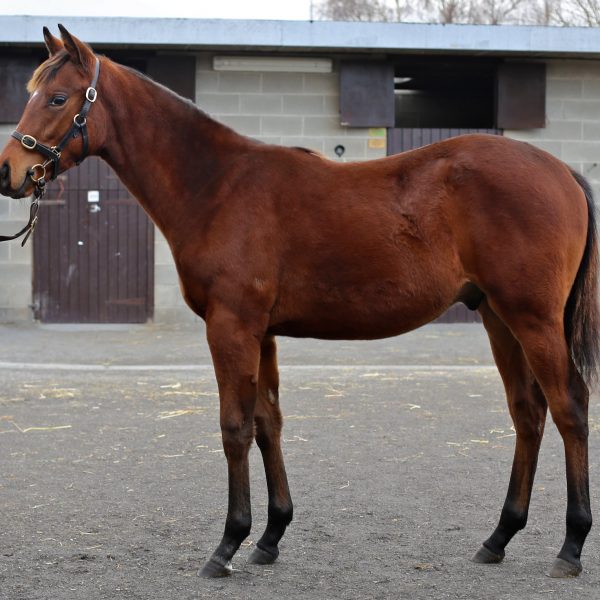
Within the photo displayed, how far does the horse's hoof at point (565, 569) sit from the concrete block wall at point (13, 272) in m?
11.7

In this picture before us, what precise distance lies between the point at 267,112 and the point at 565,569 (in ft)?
37.3

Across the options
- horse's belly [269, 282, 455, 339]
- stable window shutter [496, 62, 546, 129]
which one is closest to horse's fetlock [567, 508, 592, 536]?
horse's belly [269, 282, 455, 339]

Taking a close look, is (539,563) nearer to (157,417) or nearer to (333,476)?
(333,476)

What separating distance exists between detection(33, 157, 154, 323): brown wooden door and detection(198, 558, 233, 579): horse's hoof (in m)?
10.7

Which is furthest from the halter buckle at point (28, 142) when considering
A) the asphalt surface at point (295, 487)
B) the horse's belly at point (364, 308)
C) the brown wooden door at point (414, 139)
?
the brown wooden door at point (414, 139)

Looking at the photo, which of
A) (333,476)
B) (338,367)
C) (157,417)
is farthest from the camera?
(338,367)

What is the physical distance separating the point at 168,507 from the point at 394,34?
1048 centimetres

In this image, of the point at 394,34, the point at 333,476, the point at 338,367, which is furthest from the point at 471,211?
the point at 394,34

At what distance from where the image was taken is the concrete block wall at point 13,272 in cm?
1420

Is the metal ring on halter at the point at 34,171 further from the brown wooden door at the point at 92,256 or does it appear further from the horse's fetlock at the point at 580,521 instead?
the brown wooden door at the point at 92,256

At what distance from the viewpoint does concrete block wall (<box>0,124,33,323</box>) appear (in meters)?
14.2

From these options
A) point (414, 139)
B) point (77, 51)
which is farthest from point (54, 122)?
point (414, 139)

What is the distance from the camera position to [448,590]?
3.63 metres

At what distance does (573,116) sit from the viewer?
48.4ft
